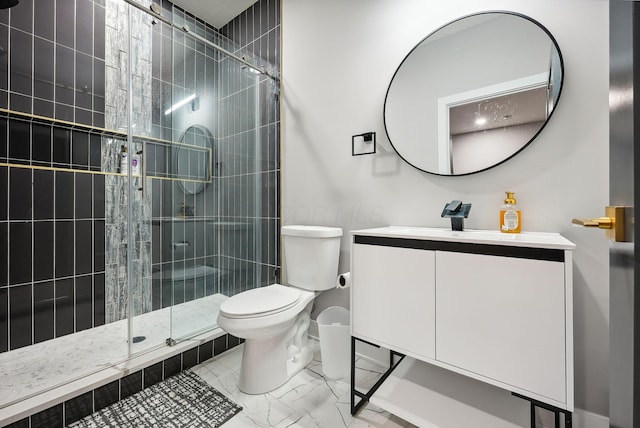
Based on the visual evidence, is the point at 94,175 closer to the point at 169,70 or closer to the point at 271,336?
the point at 169,70

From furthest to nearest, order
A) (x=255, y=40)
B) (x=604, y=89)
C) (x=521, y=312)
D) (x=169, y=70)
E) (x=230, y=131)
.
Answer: (x=255, y=40) < (x=230, y=131) < (x=169, y=70) < (x=604, y=89) < (x=521, y=312)

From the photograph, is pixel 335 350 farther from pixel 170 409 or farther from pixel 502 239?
pixel 502 239

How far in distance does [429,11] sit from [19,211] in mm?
2731

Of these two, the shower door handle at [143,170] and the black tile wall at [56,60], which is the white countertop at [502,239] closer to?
the shower door handle at [143,170]

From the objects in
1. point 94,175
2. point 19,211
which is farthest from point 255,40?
point 19,211

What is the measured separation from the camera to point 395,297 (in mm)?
1228

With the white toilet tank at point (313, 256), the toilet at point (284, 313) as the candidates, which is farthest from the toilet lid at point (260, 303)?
the white toilet tank at point (313, 256)

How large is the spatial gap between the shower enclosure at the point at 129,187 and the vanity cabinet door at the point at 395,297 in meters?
1.09

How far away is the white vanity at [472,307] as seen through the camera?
0.90m

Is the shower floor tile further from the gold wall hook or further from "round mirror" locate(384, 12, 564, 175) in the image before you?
the gold wall hook

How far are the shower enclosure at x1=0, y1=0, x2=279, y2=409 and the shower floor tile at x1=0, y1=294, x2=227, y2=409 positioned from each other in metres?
0.01

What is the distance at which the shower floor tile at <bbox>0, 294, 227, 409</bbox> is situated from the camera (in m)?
1.40

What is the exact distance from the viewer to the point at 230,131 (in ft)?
6.72

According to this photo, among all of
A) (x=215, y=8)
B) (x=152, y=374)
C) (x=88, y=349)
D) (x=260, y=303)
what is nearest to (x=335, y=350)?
(x=260, y=303)
